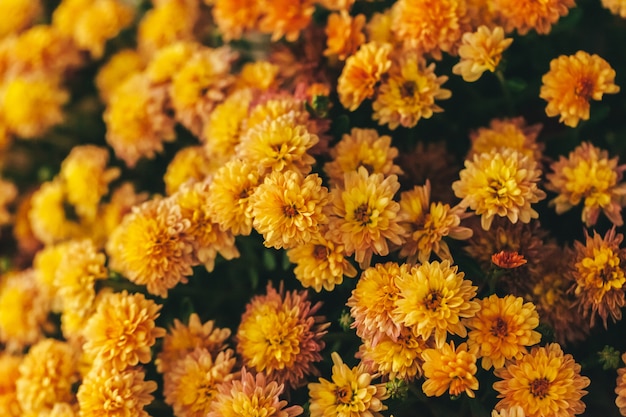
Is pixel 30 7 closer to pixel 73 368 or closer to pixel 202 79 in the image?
pixel 202 79

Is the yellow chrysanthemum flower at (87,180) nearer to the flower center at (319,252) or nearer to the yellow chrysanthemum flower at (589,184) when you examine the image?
the flower center at (319,252)

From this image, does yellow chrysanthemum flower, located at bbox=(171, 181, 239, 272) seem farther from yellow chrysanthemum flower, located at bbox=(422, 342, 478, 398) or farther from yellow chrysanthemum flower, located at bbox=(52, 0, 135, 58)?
yellow chrysanthemum flower, located at bbox=(52, 0, 135, 58)

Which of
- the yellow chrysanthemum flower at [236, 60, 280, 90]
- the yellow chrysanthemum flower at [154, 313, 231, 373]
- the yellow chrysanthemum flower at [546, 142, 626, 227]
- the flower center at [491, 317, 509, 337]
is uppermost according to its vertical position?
the yellow chrysanthemum flower at [236, 60, 280, 90]

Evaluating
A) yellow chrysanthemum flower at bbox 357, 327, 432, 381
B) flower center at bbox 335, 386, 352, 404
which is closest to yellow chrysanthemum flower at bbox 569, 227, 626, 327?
yellow chrysanthemum flower at bbox 357, 327, 432, 381

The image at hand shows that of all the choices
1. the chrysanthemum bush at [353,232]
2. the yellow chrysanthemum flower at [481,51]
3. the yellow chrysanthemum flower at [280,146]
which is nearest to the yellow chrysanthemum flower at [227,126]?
the chrysanthemum bush at [353,232]

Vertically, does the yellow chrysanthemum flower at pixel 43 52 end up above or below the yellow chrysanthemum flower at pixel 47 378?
above

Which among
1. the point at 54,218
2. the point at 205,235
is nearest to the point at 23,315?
the point at 54,218
